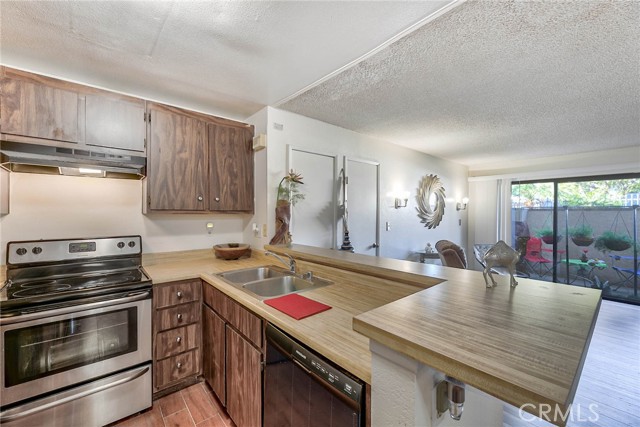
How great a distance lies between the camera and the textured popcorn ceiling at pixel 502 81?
143 centimetres

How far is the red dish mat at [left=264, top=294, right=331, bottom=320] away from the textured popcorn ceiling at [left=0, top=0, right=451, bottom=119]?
1513 millimetres

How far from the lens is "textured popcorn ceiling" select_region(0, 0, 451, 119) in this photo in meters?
1.35

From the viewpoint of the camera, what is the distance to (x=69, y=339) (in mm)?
1552

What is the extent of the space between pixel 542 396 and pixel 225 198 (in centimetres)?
250

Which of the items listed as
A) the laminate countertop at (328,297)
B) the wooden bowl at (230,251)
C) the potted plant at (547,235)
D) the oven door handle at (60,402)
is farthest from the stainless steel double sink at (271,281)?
the potted plant at (547,235)

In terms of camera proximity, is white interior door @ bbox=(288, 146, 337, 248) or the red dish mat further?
white interior door @ bbox=(288, 146, 337, 248)

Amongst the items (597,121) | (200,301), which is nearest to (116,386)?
(200,301)

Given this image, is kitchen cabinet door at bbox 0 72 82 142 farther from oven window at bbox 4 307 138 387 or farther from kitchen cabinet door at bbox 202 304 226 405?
kitchen cabinet door at bbox 202 304 226 405

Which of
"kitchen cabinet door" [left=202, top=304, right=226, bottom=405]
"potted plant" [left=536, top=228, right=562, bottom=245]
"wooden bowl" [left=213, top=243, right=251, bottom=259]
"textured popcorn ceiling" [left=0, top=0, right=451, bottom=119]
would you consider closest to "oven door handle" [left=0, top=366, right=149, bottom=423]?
"kitchen cabinet door" [left=202, top=304, right=226, bottom=405]

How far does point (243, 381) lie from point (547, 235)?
5698 millimetres

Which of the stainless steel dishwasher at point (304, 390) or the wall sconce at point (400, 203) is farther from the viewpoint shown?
the wall sconce at point (400, 203)

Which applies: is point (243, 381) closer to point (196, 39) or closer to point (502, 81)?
point (196, 39)

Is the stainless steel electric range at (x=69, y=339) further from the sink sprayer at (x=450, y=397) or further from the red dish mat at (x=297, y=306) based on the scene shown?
the sink sprayer at (x=450, y=397)

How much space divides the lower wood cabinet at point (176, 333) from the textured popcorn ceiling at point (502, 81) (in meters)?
1.90
